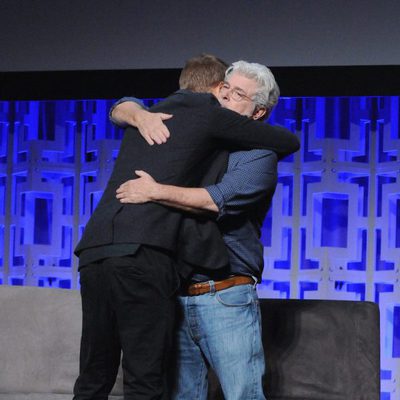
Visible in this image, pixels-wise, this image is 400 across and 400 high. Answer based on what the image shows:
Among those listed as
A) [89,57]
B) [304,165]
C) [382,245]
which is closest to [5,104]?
[89,57]

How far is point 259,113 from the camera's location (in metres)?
2.02

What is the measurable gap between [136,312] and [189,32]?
244cm

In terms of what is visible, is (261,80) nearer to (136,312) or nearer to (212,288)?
(212,288)

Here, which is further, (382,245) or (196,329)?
(382,245)

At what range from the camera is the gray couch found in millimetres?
2551

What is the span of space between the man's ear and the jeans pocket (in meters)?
0.43

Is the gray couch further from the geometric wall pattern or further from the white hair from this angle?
the geometric wall pattern

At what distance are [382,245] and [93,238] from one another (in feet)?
7.93

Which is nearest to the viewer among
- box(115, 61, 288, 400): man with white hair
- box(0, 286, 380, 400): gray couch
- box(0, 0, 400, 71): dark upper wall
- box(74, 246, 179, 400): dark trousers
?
box(74, 246, 179, 400): dark trousers

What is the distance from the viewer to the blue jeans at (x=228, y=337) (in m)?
1.89

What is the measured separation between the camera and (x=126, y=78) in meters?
3.96

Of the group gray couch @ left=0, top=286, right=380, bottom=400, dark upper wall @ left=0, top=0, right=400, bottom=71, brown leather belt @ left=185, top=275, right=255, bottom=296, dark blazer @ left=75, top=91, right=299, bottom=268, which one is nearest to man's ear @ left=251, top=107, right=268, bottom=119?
dark blazer @ left=75, top=91, right=299, bottom=268

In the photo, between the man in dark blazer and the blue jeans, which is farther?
the blue jeans

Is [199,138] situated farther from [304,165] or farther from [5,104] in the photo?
[5,104]
